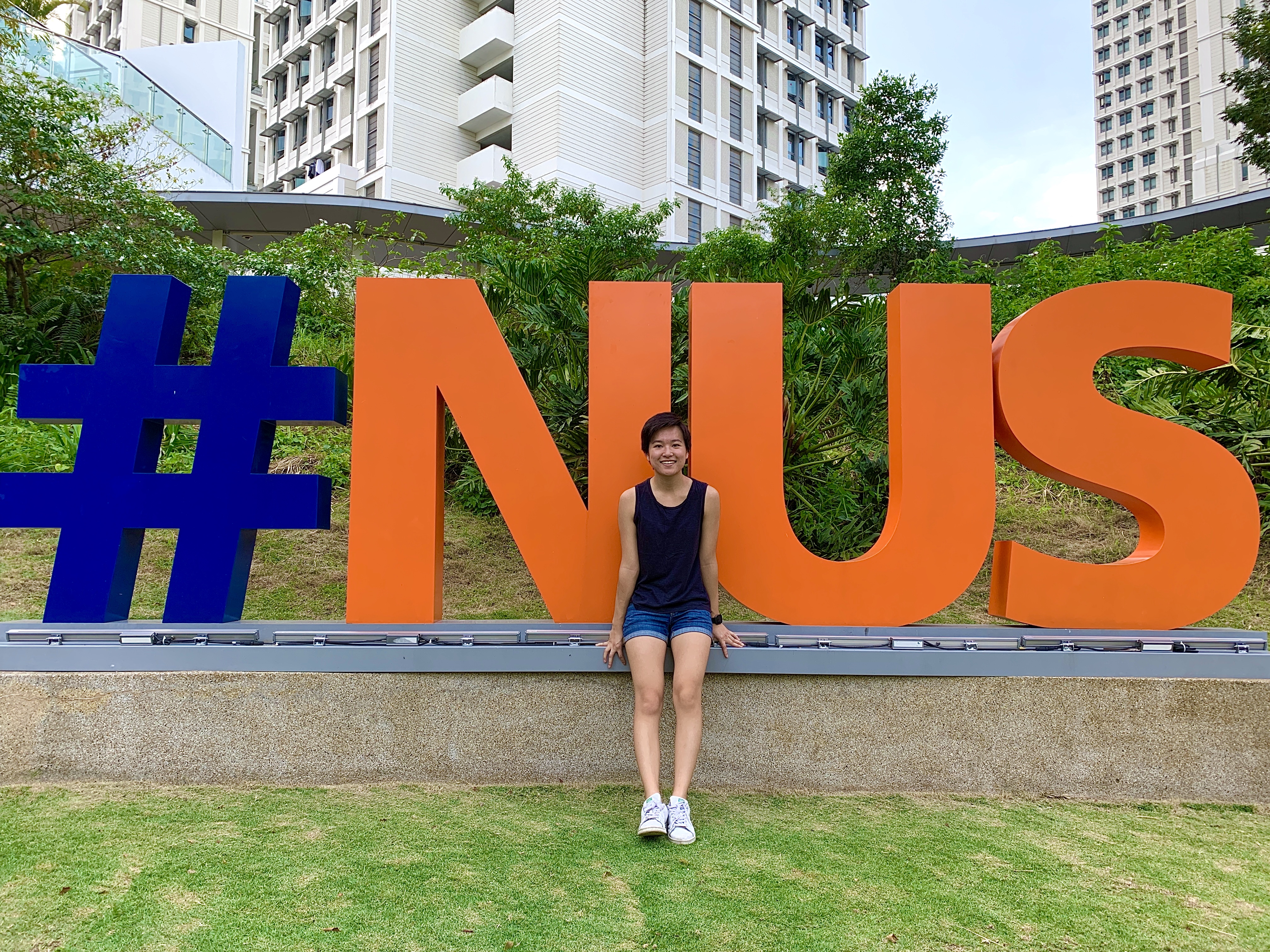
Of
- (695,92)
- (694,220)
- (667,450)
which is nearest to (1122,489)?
(667,450)

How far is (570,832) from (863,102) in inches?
799

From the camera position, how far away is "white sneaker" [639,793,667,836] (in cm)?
347

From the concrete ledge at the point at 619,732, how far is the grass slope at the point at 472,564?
6.95 ft

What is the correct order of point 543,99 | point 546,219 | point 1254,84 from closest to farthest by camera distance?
point 1254,84, point 546,219, point 543,99

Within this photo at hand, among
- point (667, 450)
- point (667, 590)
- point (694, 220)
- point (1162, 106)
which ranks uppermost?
point (1162, 106)

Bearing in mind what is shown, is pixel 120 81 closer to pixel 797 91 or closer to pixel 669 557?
pixel 669 557

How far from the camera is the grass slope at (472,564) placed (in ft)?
22.1

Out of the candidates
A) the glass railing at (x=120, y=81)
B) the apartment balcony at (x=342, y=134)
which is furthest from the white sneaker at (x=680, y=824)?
the apartment balcony at (x=342, y=134)

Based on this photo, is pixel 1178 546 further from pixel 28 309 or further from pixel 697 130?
pixel 697 130

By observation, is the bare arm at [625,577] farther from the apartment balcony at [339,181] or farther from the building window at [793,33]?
the building window at [793,33]

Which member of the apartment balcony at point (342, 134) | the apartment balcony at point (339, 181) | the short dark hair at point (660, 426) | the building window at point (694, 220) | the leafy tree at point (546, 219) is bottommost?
the short dark hair at point (660, 426)

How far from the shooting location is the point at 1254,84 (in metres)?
16.2

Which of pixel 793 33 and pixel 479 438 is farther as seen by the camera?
pixel 793 33

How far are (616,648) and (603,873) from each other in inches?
46.4
